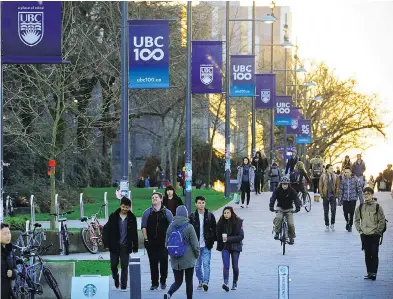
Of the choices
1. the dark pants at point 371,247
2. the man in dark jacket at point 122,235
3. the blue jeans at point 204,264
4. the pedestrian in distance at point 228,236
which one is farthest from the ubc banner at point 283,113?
the man in dark jacket at point 122,235

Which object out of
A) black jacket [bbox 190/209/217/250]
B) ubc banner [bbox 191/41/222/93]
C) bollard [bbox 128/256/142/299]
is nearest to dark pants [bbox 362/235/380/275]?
black jacket [bbox 190/209/217/250]

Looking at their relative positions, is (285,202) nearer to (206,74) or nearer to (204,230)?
(204,230)

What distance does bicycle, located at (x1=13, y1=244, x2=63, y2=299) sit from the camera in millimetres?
19906

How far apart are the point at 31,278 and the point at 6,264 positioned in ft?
9.35

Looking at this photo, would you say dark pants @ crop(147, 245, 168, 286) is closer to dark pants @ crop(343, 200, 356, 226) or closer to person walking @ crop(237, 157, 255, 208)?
dark pants @ crop(343, 200, 356, 226)

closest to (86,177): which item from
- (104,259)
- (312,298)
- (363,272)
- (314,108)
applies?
(104,259)

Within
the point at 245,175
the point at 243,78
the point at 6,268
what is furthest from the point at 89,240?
the point at 243,78

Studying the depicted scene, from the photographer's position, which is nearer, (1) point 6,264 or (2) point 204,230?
(1) point 6,264

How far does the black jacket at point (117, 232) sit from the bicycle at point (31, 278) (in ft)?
5.51

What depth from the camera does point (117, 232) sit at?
73.8 ft

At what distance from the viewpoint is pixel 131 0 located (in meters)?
49.9

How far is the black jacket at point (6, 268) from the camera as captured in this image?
17656mm

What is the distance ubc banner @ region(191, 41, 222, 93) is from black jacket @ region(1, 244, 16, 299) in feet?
60.7

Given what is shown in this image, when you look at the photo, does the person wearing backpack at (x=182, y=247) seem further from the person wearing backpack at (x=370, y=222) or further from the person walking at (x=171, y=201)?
the person walking at (x=171, y=201)
